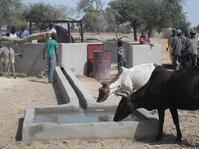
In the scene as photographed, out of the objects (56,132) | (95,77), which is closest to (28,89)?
(95,77)

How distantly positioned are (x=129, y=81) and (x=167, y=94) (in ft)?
10.1

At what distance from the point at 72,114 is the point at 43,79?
9.24 meters

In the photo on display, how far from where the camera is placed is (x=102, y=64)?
20.6 m

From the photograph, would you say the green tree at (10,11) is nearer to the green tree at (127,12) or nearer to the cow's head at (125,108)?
the green tree at (127,12)

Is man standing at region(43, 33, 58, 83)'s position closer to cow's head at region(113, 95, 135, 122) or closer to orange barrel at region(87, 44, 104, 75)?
orange barrel at region(87, 44, 104, 75)

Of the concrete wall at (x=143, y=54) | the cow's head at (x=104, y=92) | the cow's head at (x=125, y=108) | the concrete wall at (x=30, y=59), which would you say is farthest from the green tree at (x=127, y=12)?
the cow's head at (x=125, y=108)

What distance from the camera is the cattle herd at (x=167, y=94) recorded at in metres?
8.40

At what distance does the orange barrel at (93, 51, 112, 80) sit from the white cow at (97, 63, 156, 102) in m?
8.49

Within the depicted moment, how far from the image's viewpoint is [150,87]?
891cm

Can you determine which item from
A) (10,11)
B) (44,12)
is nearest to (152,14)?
(10,11)

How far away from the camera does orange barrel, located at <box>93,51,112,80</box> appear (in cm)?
2058

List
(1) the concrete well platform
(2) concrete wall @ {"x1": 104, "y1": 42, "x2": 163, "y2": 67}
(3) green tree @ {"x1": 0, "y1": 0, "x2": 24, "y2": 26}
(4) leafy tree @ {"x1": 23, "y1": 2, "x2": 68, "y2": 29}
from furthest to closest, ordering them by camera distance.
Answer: (4) leafy tree @ {"x1": 23, "y1": 2, "x2": 68, "y2": 29}
(3) green tree @ {"x1": 0, "y1": 0, "x2": 24, "y2": 26}
(2) concrete wall @ {"x1": 104, "y1": 42, "x2": 163, "y2": 67}
(1) the concrete well platform

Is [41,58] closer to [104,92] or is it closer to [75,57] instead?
[75,57]

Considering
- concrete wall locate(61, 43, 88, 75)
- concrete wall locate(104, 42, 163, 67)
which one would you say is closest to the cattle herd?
concrete wall locate(61, 43, 88, 75)
